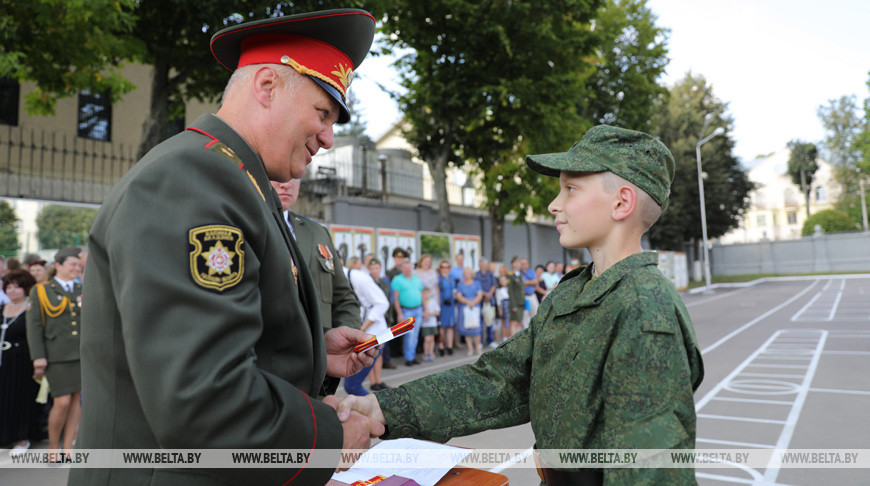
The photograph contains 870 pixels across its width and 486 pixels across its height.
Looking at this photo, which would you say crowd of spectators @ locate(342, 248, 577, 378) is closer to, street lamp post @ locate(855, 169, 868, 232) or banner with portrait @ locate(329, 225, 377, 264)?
banner with portrait @ locate(329, 225, 377, 264)

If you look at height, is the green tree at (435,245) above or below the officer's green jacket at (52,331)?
above

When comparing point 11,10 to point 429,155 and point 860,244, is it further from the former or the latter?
point 860,244

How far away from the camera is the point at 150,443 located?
1.13 metres

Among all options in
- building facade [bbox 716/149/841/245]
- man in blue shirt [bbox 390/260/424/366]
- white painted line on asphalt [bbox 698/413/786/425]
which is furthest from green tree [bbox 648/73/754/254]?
white painted line on asphalt [bbox 698/413/786/425]

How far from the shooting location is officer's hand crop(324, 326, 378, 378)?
1.82 meters

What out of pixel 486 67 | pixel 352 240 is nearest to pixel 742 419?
pixel 352 240

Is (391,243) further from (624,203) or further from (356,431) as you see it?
(356,431)

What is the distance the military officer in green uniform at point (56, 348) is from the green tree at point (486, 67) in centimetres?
1245

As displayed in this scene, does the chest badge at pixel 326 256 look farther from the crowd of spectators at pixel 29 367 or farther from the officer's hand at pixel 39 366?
the officer's hand at pixel 39 366

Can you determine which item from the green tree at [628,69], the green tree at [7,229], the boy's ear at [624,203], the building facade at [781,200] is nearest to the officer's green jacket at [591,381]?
the boy's ear at [624,203]

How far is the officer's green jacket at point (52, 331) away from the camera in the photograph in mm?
5293

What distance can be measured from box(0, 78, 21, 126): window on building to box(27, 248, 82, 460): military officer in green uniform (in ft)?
37.3

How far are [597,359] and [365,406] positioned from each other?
2.32 feet

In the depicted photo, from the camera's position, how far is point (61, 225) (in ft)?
35.6
